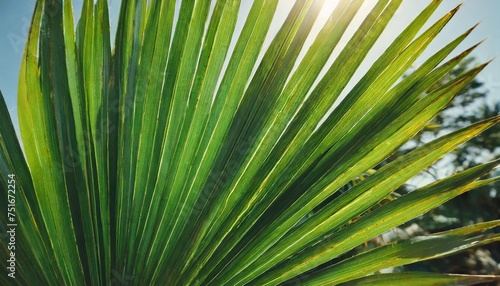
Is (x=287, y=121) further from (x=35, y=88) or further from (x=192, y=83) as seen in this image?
(x=35, y=88)

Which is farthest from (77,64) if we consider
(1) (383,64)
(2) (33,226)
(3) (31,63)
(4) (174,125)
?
(1) (383,64)

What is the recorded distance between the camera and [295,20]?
1.19 m

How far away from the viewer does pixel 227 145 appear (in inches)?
46.1

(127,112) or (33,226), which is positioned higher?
(127,112)

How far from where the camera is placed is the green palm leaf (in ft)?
Answer: 3.68

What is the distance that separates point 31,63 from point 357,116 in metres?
0.86

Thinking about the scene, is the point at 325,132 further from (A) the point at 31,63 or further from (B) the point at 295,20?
(A) the point at 31,63

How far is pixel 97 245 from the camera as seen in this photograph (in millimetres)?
1130

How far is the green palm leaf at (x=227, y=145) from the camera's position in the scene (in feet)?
3.68

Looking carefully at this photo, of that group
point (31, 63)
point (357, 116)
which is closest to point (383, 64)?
point (357, 116)

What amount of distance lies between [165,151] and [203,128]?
12 centimetres

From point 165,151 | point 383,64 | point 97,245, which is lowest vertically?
point 97,245

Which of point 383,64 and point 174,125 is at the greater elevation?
point 383,64

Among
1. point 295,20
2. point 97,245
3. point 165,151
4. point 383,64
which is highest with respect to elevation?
point 295,20
